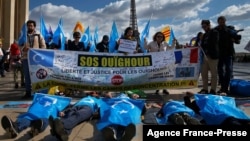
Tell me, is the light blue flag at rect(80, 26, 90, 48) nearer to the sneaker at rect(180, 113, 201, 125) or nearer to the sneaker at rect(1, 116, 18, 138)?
the sneaker at rect(1, 116, 18, 138)

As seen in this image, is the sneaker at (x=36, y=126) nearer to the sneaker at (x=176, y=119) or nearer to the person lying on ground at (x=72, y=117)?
the person lying on ground at (x=72, y=117)

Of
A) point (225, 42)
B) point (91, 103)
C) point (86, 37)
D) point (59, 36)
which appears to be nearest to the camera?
point (91, 103)

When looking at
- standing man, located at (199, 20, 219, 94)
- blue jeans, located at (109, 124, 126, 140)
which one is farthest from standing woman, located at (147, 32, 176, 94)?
blue jeans, located at (109, 124, 126, 140)

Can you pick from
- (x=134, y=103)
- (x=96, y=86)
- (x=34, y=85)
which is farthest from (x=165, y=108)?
(x=34, y=85)

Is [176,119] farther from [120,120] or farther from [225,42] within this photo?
[225,42]

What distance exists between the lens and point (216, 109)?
535 centimetres

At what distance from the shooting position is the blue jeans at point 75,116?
15.9ft

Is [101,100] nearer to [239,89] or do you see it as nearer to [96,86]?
[96,86]

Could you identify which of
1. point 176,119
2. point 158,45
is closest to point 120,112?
point 176,119

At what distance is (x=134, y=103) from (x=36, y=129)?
1615mm

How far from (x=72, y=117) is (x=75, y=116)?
11 cm

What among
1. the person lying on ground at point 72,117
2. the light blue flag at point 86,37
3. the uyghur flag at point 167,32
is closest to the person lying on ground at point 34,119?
the person lying on ground at point 72,117

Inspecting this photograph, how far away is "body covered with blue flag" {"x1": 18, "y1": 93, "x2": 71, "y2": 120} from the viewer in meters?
5.19

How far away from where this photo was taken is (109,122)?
186 inches
